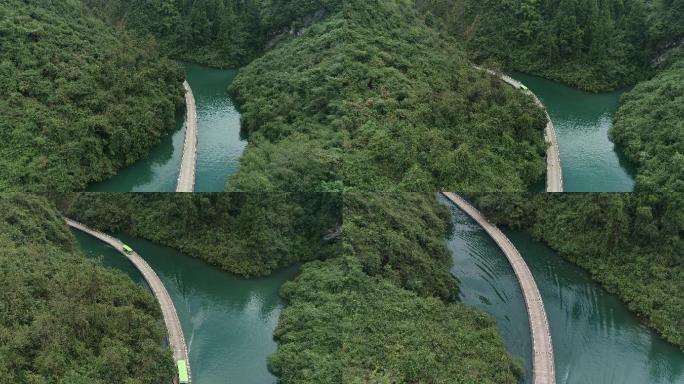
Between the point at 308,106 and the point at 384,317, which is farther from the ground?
the point at 308,106

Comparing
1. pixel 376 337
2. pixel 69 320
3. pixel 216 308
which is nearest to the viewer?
pixel 69 320

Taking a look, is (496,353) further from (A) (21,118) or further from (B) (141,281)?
(A) (21,118)

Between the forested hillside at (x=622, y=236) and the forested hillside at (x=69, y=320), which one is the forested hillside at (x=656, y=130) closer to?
the forested hillside at (x=622, y=236)

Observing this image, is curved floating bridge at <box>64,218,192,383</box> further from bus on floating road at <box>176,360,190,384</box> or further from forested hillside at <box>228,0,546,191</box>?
forested hillside at <box>228,0,546,191</box>

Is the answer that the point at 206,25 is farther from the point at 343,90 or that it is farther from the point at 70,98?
the point at 343,90

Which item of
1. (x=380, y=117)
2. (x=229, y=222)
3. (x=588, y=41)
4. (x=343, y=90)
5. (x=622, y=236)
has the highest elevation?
(x=588, y=41)

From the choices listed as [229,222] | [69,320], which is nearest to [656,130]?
[229,222]

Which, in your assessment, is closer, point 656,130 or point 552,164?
point 552,164

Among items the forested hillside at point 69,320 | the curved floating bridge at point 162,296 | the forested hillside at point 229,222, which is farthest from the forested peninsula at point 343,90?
the forested hillside at point 69,320
